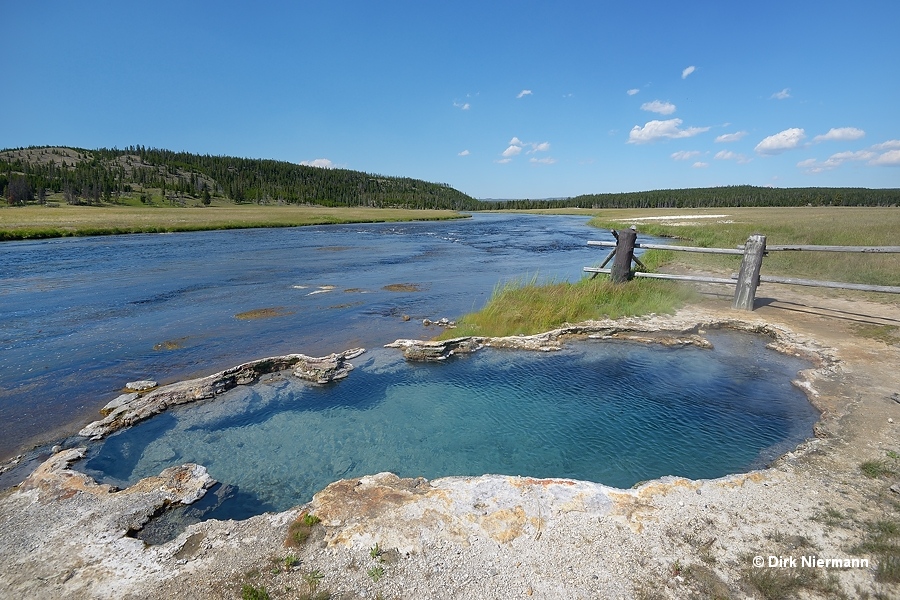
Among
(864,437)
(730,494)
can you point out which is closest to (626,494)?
(730,494)

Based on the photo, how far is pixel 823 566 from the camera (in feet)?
11.3

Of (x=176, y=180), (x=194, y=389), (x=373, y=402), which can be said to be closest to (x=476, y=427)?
(x=373, y=402)

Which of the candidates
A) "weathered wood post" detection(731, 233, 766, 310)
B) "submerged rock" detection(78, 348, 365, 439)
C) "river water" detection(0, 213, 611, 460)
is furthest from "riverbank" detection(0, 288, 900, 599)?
"weathered wood post" detection(731, 233, 766, 310)

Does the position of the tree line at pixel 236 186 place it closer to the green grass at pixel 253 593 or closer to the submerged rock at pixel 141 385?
the submerged rock at pixel 141 385

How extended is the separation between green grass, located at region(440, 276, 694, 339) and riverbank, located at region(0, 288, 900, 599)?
6560 millimetres

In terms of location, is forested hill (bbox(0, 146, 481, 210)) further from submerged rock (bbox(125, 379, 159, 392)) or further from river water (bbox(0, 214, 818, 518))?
submerged rock (bbox(125, 379, 159, 392))

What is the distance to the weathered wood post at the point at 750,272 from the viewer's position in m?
11.4

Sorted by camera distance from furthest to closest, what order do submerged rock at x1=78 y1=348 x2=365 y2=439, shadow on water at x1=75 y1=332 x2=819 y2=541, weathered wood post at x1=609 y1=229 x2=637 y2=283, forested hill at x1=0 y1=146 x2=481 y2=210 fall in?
1. forested hill at x1=0 y1=146 x2=481 y2=210
2. weathered wood post at x1=609 y1=229 x2=637 y2=283
3. submerged rock at x1=78 y1=348 x2=365 y2=439
4. shadow on water at x1=75 y1=332 x2=819 y2=541

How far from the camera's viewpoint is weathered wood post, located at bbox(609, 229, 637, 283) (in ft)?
44.9

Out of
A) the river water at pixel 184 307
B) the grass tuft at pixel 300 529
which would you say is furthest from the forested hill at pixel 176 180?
the grass tuft at pixel 300 529

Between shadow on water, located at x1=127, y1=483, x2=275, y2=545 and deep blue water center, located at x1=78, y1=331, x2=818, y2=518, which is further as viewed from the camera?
deep blue water center, located at x1=78, y1=331, x2=818, y2=518

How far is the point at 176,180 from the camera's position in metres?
138

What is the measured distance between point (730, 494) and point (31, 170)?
15874 cm

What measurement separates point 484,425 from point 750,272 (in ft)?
31.9
